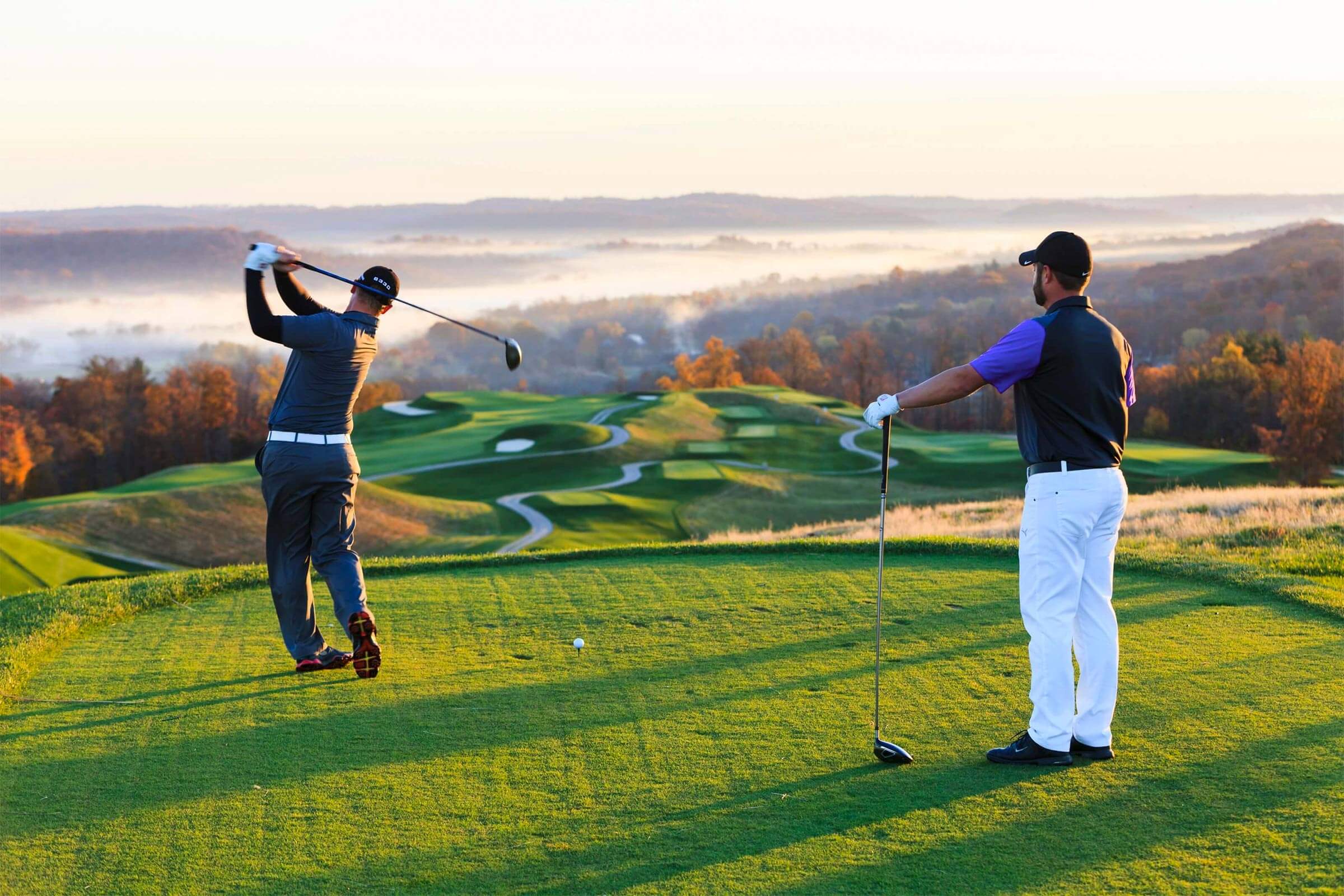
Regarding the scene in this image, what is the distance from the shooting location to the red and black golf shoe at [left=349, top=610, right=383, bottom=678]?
734 cm

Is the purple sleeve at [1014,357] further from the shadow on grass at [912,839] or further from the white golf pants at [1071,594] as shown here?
the shadow on grass at [912,839]

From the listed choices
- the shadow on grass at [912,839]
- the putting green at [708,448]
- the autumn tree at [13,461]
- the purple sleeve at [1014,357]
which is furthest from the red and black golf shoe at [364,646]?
the autumn tree at [13,461]

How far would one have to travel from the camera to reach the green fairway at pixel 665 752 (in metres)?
4.71

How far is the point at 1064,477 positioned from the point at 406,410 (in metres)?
73.0

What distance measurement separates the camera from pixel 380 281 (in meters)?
7.80

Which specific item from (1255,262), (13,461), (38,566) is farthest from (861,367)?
(38,566)

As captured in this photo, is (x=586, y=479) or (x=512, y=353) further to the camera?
(x=586, y=479)

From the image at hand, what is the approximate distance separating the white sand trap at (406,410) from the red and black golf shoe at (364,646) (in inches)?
2695

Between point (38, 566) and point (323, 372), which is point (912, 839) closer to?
point (323, 372)

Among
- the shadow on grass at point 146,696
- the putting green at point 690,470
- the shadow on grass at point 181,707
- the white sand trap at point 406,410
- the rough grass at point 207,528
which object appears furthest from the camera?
the white sand trap at point 406,410

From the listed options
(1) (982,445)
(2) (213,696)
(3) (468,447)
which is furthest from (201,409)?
(2) (213,696)

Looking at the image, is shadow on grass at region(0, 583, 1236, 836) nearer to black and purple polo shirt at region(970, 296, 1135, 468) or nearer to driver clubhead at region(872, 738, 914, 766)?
driver clubhead at region(872, 738, 914, 766)

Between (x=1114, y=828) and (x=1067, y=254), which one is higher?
(x=1067, y=254)

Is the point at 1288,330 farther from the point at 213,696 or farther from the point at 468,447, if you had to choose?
the point at 213,696
